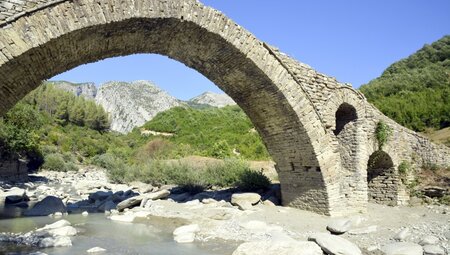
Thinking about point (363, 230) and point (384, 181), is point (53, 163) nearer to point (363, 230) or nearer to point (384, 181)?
point (384, 181)

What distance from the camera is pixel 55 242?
7980 mm

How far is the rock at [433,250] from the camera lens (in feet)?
21.9

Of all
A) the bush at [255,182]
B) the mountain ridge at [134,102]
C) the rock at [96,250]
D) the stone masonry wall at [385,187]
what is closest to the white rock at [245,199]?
the bush at [255,182]

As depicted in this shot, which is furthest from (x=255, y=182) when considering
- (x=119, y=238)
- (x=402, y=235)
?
(x=402, y=235)

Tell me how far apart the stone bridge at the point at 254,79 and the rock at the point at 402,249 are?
272 centimetres

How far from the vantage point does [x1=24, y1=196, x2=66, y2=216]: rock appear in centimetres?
1219

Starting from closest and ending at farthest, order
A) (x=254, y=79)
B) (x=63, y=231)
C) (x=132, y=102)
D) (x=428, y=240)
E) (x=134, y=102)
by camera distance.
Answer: (x=428, y=240)
(x=63, y=231)
(x=254, y=79)
(x=134, y=102)
(x=132, y=102)

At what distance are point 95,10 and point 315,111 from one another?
236 inches

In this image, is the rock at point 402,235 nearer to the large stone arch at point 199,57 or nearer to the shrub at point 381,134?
the large stone arch at point 199,57

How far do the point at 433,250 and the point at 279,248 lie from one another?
2.87 metres

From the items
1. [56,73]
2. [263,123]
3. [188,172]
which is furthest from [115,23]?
[188,172]

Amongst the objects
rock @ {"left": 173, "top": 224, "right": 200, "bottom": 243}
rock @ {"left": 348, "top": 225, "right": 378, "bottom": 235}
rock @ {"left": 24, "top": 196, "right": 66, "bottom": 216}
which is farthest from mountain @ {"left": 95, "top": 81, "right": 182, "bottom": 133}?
rock @ {"left": 348, "top": 225, "right": 378, "bottom": 235}

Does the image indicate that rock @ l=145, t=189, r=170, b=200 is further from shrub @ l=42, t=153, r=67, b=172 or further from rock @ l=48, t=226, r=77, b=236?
shrub @ l=42, t=153, r=67, b=172

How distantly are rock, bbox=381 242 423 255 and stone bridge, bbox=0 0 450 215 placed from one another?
8.91 ft
